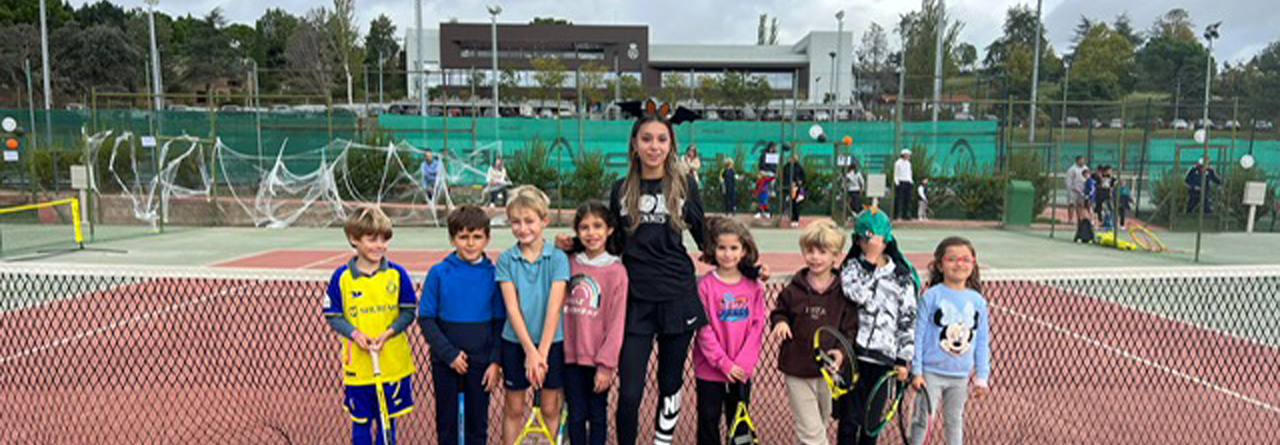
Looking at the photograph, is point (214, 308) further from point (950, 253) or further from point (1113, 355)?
point (1113, 355)

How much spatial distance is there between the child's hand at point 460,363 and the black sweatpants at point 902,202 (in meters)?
15.5

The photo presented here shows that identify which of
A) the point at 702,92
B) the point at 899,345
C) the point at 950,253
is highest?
the point at 702,92

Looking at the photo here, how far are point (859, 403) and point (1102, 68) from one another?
65.9m

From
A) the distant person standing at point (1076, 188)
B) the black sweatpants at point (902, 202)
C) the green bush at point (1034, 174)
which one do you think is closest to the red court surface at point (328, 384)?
the distant person standing at point (1076, 188)

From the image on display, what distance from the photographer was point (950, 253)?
3.55 metres

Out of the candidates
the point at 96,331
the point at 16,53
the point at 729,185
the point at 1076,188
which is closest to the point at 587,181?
the point at 729,185

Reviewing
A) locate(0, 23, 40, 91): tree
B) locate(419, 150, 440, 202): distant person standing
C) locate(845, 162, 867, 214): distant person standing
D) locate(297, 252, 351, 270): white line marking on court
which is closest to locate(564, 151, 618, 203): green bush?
locate(419, 150, 440, 202): distant person standing

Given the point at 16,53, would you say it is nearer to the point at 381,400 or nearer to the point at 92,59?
the point at 92,59

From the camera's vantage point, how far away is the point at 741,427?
3.67 m

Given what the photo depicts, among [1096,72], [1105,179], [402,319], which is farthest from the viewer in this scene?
[1096,72]

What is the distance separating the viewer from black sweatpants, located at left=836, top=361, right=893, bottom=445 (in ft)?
11.6

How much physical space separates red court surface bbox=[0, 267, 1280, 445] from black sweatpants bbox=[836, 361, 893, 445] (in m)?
0.87

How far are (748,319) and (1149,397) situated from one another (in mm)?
3487

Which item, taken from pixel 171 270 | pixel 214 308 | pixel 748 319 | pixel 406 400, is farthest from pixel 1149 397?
pixel 214 308
